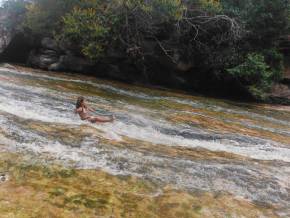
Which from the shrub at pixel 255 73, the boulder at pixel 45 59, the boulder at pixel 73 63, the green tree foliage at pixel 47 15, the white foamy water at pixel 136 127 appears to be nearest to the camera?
the white foamy water at pixel 136 127

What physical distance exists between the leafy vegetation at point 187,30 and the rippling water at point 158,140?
511 cm

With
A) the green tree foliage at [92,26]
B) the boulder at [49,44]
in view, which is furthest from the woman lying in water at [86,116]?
the boulder at [49,44]

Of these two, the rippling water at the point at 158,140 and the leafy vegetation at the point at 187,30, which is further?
the leafy vegetation at the point at 187,30

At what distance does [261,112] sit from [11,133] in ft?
45.5

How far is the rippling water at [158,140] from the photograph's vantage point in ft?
28.2

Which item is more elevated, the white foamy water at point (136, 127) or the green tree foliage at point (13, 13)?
the green tree foliage at point (13, 13)

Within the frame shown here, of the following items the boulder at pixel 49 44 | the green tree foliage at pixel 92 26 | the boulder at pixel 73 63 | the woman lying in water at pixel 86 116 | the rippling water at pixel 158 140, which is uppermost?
the green tree foliage at pixel 92 26

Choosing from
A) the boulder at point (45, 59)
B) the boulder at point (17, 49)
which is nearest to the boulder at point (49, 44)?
the boulder at point (45, 59)

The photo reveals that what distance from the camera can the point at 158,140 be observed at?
11.7m

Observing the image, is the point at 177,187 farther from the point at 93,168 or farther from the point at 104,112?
the point at 104,112

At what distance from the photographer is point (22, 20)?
28594 millimetres

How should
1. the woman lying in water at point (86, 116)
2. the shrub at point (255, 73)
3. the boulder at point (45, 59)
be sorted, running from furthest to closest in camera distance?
the boulder at point (45, 59)
the shrub at point (255, 73)
the woman lying in water at point (86, 116)

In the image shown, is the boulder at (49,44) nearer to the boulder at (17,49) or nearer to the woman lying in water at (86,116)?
the boulder at (17,49)

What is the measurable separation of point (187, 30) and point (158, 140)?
1334 cm
